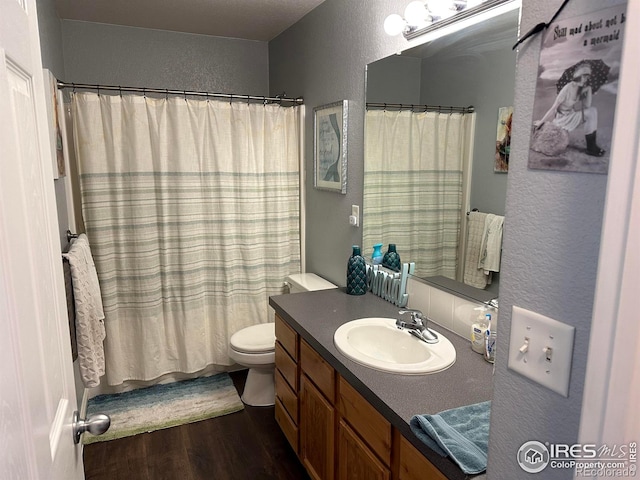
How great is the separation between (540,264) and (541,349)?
5.6 inches

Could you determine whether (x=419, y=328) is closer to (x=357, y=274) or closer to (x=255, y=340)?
(x=357, y=274)

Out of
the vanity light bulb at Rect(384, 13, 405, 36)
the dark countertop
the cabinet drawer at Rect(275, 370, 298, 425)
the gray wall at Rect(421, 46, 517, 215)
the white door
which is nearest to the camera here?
the white door

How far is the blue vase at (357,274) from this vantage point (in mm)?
2355

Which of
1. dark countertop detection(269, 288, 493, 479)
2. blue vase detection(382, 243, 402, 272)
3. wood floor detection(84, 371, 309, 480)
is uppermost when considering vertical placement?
blue vase detection(382, 243, 402, 272)

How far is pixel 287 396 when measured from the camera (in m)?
2.31

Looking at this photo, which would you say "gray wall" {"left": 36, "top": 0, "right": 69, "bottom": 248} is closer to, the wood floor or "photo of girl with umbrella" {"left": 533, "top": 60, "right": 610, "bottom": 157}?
the wood floor

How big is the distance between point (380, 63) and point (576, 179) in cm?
172

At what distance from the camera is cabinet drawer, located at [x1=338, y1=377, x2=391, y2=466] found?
54.4 inches

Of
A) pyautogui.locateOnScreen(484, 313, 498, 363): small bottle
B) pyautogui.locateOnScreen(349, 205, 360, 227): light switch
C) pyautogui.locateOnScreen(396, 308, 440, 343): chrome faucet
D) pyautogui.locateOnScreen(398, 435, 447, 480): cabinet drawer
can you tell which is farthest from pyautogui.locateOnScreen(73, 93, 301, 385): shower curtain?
pyautogui.locateOnScreen(398, 435, 447, 480): cabinet drawer

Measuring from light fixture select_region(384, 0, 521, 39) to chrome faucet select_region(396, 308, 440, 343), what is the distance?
3.91 feet

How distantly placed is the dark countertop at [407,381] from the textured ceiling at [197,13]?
78.4 inches

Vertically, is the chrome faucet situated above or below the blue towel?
above

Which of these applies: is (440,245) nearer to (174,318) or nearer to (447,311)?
(447,311)

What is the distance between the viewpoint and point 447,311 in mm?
1919
